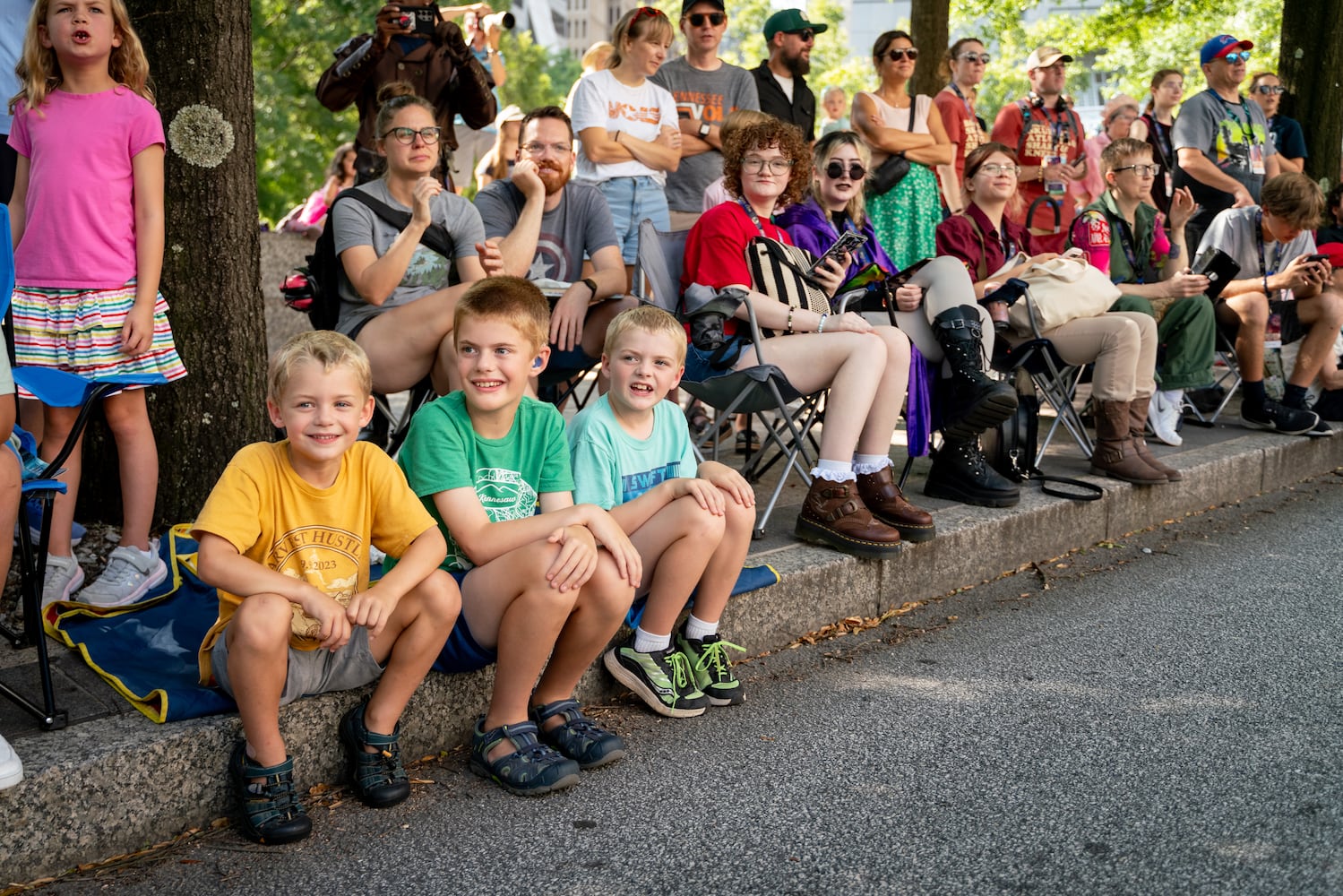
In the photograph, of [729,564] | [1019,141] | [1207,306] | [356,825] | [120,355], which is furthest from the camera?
[1019,141]

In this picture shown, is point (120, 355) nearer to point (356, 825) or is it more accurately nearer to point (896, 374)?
point (356, 825)

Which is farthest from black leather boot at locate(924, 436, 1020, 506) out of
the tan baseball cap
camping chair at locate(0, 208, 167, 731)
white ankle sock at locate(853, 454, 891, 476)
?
the tan baseball cap

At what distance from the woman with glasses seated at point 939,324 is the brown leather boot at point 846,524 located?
2.30 ft

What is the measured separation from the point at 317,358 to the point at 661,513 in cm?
103

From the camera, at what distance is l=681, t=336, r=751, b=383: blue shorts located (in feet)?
15.9

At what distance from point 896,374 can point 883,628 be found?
0.95 m

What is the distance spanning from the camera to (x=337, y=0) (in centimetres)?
2322

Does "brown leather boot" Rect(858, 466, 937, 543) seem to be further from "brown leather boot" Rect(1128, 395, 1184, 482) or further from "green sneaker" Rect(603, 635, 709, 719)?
"brown leather boot" Rect(1128, 395, 1184, 482)

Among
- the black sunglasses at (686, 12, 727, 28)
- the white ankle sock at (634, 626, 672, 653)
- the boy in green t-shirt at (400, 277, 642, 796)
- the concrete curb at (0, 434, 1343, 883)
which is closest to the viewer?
the concrete curb at (0, 434, 1343, 883)

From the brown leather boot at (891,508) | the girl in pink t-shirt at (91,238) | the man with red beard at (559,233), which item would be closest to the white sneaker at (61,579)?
the girl in pink t-shirt at (91,238)

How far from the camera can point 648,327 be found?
142 inches

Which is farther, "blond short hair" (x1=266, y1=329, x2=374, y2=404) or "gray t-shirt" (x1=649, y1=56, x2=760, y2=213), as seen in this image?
"gray t-shirt" (x1=649, y1=56, x2=760, y2=213)

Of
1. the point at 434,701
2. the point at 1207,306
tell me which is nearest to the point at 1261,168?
the point at 1207,306

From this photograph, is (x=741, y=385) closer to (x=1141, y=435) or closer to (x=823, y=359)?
(x=823, y=359)
